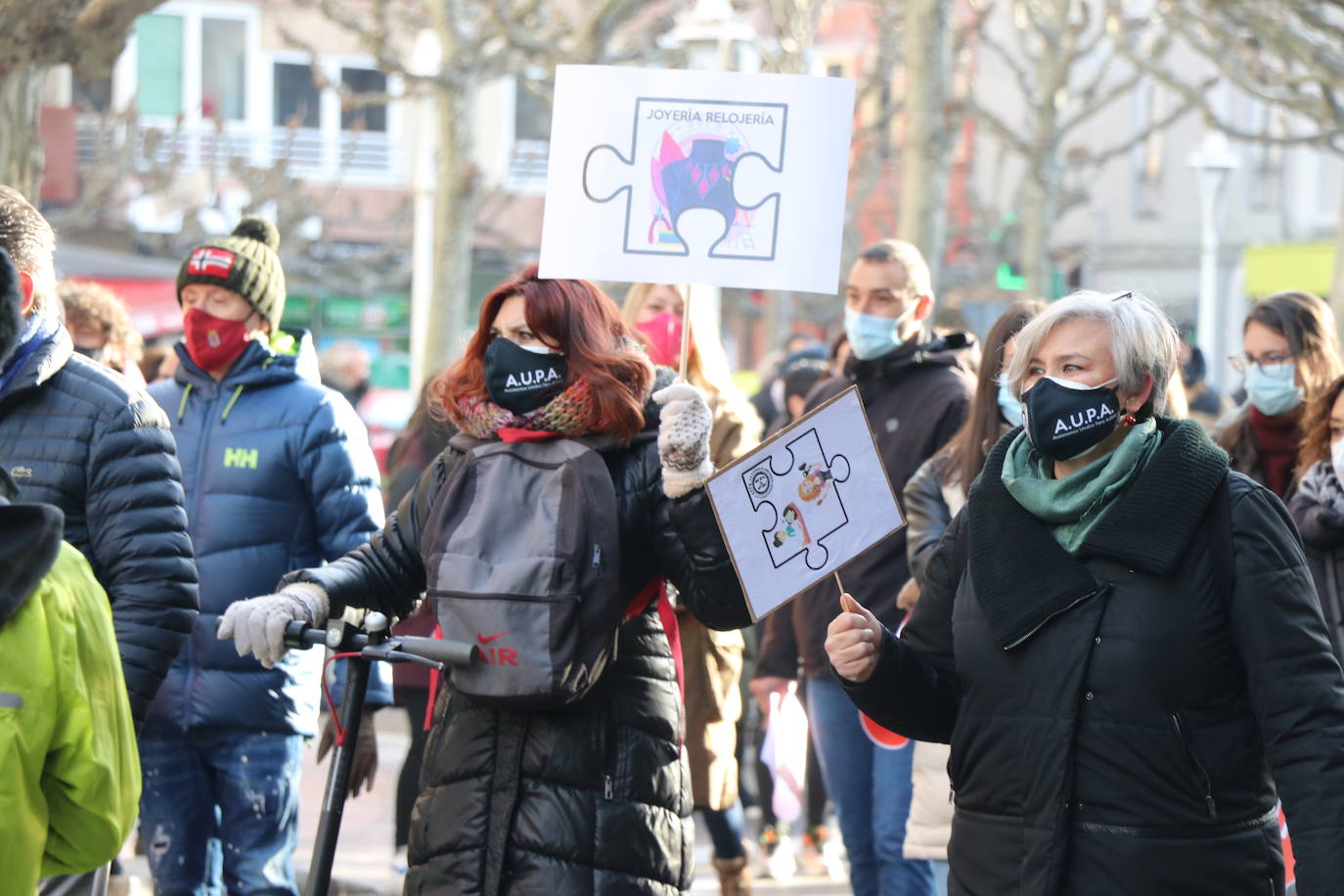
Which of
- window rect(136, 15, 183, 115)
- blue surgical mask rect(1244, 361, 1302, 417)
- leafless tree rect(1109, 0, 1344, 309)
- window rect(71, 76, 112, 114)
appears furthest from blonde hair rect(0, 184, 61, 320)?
window rect(136, 15, 183, 115)

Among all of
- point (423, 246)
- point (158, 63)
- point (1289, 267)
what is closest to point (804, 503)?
point (423, 246)

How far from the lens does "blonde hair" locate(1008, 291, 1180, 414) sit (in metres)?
3.36

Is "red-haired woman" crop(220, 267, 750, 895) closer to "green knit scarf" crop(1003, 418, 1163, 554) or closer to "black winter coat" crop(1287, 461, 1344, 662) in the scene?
"green knit scarf" crop(1003, 418, 1163, 554)

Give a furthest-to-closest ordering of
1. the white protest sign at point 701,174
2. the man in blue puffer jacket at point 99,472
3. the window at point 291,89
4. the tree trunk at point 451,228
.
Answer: the window at point 291,89 < the tree trunk at point 451,228 < the white protest sign at point 701,174 < the man in blue puffer jacket at point 99,472

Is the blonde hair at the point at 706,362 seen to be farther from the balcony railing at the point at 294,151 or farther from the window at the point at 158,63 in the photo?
the window at the point at 158,63

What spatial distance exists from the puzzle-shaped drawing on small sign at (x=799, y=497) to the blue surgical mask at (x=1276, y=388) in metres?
2.59

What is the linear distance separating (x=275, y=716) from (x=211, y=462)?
0.71 metres

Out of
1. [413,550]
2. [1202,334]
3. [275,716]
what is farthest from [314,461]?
[1202,334]

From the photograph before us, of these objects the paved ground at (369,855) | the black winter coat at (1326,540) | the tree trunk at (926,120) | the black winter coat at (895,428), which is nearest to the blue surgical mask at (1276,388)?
the black winter coat at (1326,540)

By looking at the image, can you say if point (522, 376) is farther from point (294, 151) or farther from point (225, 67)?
point (225, 67)

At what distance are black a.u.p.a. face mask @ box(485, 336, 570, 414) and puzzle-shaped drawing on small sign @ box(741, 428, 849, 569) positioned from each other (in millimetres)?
524

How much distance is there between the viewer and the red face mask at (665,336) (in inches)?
244

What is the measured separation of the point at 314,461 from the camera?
16.6 ft

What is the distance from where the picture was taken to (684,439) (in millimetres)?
3703
